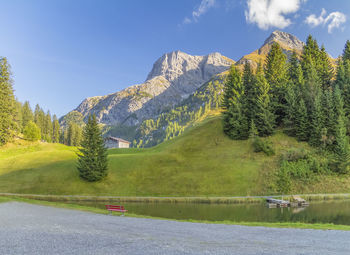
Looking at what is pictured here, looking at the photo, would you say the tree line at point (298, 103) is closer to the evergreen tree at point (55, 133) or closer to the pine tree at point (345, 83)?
the pine tree at point (345, 83)

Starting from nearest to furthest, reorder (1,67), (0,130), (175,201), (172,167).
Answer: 1. (175,201)
2. (172,167)
3. (0,130)
4. (1,67)

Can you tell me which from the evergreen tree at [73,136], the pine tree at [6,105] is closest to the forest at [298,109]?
the pine tree at [6,105]

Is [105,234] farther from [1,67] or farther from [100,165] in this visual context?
[1,67]

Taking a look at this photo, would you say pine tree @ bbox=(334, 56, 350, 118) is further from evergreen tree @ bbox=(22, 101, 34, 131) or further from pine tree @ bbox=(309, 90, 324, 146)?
evergreen tree @ bbox=(22, 101, 34, 131)

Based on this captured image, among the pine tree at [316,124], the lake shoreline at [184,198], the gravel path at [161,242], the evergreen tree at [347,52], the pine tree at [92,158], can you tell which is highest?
the evergreen tree at [347,52]

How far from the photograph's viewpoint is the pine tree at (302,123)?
64.2m

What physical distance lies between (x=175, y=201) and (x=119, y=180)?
59.7 feet

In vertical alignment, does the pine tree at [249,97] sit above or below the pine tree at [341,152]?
above

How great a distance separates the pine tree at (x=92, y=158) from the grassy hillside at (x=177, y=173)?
1.97 metres

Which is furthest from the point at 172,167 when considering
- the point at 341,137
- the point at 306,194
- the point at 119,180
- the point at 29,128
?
the point at 29,128

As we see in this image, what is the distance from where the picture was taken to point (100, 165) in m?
57.7

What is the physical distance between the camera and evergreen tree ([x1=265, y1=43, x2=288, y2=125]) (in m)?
73.9

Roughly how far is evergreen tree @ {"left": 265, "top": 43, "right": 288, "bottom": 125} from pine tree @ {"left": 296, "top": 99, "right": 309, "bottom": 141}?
19.2ft

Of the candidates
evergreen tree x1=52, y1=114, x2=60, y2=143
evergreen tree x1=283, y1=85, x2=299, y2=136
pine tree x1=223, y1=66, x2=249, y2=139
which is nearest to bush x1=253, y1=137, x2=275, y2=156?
pine tree x1=223, y1=66, x2=249, y2=139
